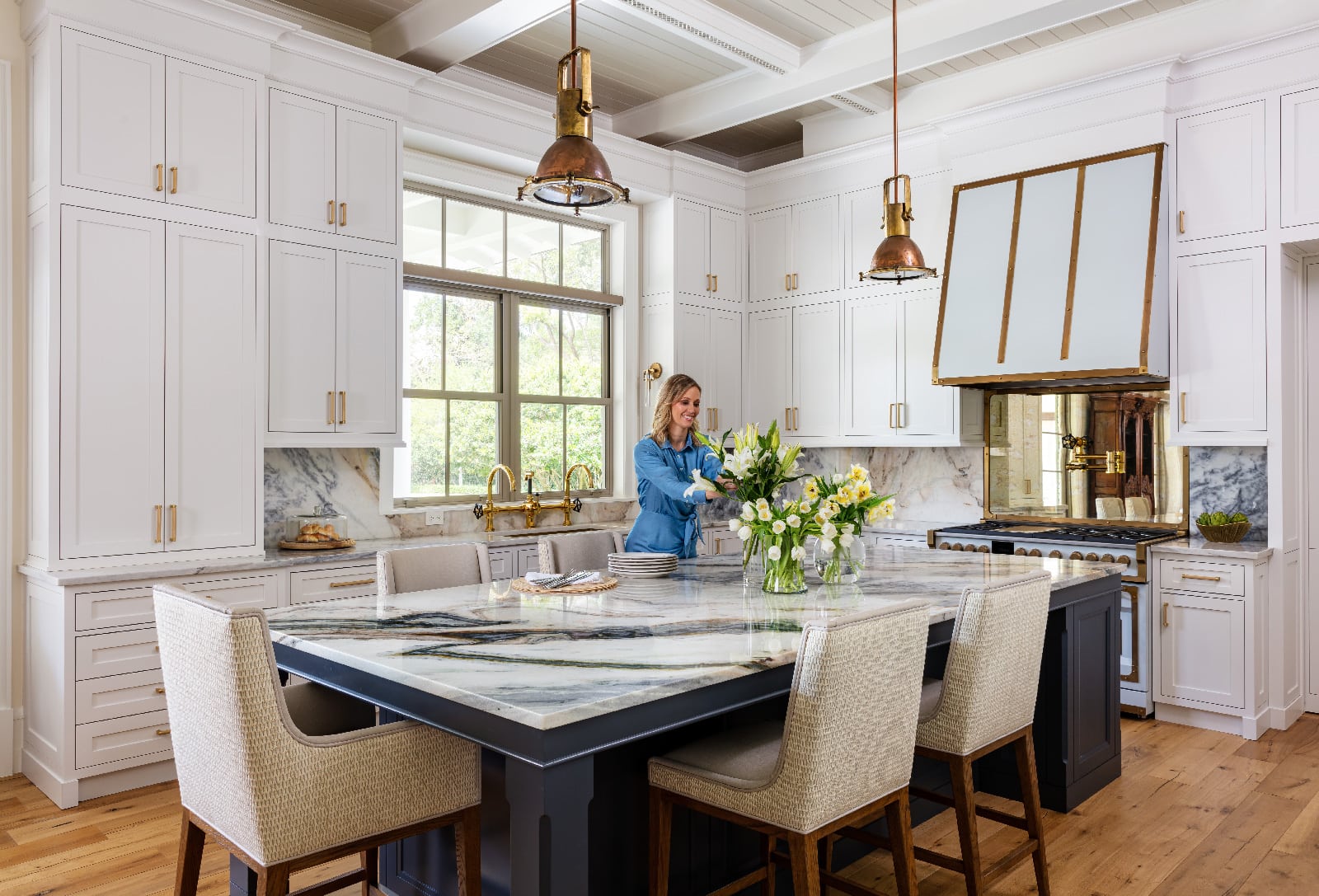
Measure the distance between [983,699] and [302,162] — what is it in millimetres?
3491

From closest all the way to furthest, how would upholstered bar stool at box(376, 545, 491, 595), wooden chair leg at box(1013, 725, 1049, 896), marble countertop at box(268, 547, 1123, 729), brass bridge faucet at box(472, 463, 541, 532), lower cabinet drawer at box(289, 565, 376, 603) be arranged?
1. marble countertop at box(268, 547, 1123, 729)
2. wooden chair leg at box(1013, 725, 1049, 896)
3. upholstered bar stool at box(376, 545, 491, 595)
4. lower cabinet drawer at box(289, 565, 376, 603)
5. brass bridge faucet at box(472, 463, 541, 532)

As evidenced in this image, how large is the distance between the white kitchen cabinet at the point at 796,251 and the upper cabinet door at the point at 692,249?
1.24 ft

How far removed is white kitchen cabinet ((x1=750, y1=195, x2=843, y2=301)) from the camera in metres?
5.94

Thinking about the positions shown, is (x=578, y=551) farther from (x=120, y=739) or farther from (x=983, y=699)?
(x=120, y=739)

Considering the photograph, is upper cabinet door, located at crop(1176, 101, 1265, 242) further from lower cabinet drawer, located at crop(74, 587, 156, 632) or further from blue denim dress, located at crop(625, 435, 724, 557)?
lower cabinet drawer, located at crop(74, 587, 156, 632)

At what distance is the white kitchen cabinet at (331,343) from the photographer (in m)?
4.20

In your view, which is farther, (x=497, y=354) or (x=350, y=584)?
(x=497, y=354)

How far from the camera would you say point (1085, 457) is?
524 cm

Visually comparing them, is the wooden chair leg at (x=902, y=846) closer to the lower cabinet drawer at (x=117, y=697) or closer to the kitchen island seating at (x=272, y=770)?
the kitchen island seating at (x=272, y=770)

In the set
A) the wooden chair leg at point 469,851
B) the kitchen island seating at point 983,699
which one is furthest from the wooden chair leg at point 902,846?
the wooden chair leg at point 469,851

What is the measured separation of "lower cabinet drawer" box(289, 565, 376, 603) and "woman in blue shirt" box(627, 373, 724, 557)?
49.7 inches

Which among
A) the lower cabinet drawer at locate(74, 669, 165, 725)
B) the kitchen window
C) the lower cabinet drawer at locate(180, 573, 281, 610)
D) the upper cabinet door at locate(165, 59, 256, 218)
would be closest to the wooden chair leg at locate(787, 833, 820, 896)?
the lower cabinet drawer at locate(180, 573, 281, 610)

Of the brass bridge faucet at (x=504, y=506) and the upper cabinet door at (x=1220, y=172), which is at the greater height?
the upper cabinet door at (x=1220, y=172)

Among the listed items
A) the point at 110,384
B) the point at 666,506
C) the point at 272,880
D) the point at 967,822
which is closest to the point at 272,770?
the point at 272,880
